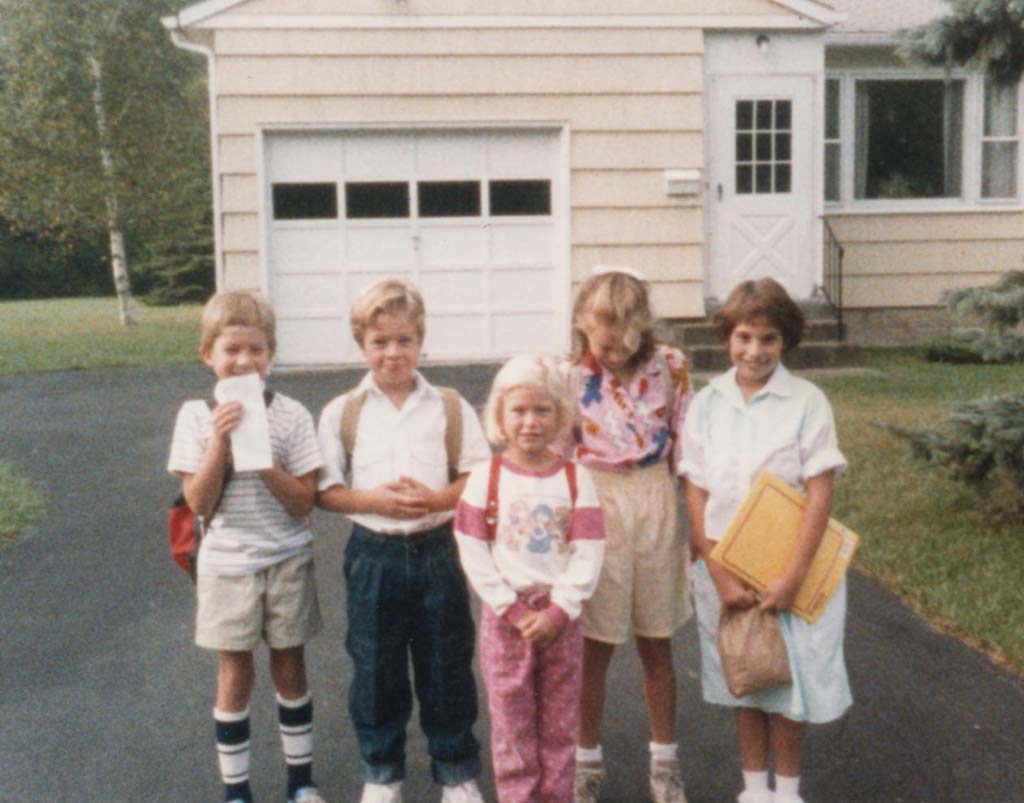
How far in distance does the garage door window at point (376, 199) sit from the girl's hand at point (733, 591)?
10.4 metres

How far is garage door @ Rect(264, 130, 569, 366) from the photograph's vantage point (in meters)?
13.2

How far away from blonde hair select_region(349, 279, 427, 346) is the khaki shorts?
2.32 ft

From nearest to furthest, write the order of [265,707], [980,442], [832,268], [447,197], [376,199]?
[265,707]
[980,442]
[376,199]
[447,197]
[832,268]

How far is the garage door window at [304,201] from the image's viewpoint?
13227 millimetres

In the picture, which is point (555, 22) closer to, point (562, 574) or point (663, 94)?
point (663, 94)

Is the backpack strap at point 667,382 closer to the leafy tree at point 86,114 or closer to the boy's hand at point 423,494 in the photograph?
the boy's hand at point 423,494

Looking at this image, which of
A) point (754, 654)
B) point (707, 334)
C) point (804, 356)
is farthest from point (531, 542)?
point (707, 334)

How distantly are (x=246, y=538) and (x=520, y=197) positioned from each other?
10347mm

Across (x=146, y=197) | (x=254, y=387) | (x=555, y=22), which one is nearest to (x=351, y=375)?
(x=555, y=22)

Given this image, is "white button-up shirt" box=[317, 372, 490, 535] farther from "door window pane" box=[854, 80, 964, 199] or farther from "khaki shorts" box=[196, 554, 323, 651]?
"door window pane" box=[854, 80, 964, 199]

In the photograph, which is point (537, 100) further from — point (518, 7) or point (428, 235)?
point (428, 235)

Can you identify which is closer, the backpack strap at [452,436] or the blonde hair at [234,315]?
the blonde hair at [234,315]

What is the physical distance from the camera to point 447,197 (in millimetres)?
13508

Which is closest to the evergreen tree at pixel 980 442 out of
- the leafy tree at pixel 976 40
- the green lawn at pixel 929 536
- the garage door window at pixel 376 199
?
the green lawn at pixel 929 536
